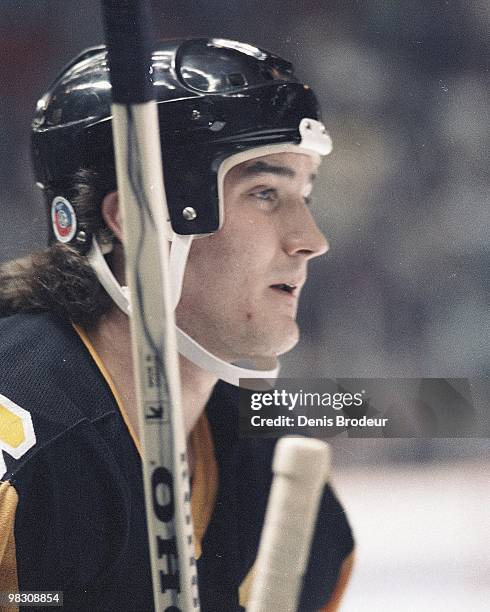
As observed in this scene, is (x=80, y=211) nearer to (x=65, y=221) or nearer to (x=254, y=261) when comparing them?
(x=65, y=221)

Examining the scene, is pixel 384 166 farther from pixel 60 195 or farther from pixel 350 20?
pixel 60 195

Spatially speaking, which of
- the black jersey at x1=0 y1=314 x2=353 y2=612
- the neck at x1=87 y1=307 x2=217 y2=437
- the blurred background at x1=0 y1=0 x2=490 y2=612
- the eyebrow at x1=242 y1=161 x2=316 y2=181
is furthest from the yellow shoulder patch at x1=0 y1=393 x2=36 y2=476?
the eyebrow at x1=242 y1=161 x2=316 y2=181

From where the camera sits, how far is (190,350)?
1.00 metres

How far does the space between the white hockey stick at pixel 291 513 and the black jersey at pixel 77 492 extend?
27cm

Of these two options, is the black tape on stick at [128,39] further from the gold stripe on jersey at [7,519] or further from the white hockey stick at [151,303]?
the gold stripe on jersey at [7,519]

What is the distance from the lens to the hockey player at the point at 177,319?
37.3 inches

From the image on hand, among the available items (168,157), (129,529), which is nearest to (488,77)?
(168,157)

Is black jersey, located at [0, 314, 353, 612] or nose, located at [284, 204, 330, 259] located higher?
nose, located at [284, 204, 330, 259]

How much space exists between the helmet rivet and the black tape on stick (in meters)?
0.22

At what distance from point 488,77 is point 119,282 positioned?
0.45m

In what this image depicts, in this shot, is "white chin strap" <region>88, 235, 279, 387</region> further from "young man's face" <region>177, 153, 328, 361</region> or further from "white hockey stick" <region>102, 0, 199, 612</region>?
"white hockey stick" <region>102, 0, 199, 612</region>

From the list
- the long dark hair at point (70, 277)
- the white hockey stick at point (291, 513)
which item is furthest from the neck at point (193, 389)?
the white hockey stick at point (291, 513)

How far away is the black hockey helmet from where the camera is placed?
3.11 feet

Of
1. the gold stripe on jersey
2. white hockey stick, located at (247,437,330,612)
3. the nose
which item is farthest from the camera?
the nose
